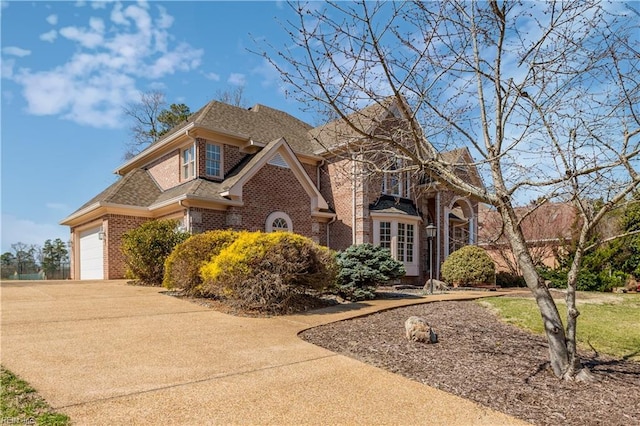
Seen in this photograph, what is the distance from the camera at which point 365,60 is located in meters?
5.10

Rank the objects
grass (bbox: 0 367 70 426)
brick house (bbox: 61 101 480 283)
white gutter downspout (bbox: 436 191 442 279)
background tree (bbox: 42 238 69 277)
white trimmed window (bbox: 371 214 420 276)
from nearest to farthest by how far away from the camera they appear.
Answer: grass (bbox: 0 367 70 426) → brick house (bbox: 61 101 480 283) → white trimmed window (bbox: 371 214 420 276) → white gutter downspout (bbox: 436 191 442 279) → background tree (bbox: 42 238 69 277)

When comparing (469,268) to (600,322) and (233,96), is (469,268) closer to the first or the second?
(600,322)

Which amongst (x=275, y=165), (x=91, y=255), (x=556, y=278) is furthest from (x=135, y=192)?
(x=556, y=278)

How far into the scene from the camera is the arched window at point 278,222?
54.0ft

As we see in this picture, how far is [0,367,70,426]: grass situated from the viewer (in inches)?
126

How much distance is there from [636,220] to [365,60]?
57.7 feet

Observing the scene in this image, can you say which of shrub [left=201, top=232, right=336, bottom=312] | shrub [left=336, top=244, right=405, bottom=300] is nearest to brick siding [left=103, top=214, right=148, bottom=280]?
shrub [left=201, top=232, right=336, bottom=312]

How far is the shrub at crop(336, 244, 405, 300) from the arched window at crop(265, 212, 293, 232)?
5.50m

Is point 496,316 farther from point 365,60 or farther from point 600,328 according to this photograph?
point 365,60

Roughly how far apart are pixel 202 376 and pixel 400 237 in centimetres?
1543

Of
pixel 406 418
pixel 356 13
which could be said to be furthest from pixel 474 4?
pixel 406 418

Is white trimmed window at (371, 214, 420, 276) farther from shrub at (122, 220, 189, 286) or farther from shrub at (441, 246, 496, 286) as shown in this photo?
shrub at (122, 220, 189, 286)

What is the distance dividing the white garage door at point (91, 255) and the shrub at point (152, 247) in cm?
478

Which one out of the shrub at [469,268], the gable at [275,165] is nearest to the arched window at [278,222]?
the gable at [275,165]
